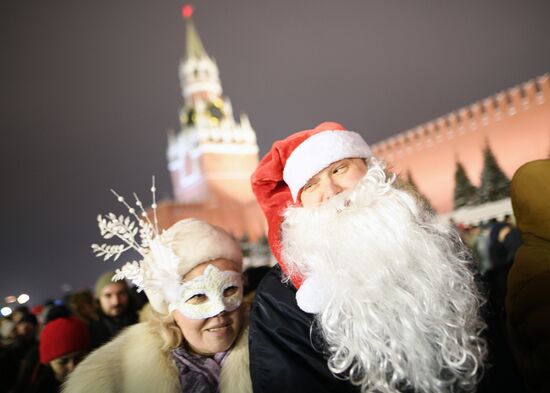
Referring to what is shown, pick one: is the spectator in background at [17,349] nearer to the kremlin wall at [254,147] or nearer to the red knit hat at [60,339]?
the red knit hat at [60,339]

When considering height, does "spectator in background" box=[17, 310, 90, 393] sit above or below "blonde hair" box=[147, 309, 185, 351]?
below

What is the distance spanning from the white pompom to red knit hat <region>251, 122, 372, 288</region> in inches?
6.1

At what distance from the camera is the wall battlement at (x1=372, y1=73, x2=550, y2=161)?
1297cm

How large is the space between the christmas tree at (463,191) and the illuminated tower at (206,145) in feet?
64.5

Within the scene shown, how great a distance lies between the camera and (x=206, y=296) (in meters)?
1.56

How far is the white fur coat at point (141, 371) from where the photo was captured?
1452 mm

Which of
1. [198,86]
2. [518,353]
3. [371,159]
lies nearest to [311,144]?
[371,159]

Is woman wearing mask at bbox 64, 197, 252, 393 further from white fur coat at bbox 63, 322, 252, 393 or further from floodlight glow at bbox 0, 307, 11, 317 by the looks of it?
floodlight glow at bbox 0, 307, 11, 317

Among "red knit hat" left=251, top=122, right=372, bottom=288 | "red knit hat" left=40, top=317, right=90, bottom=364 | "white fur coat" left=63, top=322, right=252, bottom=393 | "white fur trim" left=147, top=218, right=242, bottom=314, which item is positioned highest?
"red knit hat" left=251, top=122, right=372, bottom=288

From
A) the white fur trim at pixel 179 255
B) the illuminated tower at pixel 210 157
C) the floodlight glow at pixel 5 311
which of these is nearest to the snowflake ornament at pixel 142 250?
the white fur trim at pixel 179 255

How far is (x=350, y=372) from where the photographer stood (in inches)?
45.0

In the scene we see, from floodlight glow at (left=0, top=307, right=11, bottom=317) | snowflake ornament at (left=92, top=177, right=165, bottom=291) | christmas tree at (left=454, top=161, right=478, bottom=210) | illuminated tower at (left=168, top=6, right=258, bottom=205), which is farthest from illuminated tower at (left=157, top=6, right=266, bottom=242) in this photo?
snowflake ornament at (left=92, top=177, right=165, bottom=291)

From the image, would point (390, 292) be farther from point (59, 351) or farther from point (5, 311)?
point (5, 311)

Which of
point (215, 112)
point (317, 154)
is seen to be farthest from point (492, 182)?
point (215, 112)
